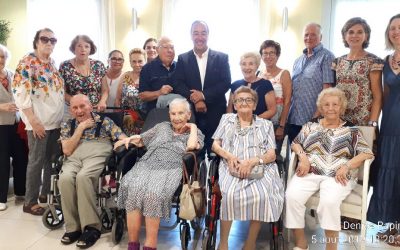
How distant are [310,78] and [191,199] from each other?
1.47m

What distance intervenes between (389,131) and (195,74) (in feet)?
5.21

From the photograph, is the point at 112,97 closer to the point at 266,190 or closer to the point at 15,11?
the point at 266,190

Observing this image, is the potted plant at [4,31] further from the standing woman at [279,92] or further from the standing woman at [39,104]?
the standing woman at [279,92]

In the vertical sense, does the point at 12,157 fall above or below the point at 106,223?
above

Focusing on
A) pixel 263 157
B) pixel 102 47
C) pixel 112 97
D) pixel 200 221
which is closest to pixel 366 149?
pixel 263 157

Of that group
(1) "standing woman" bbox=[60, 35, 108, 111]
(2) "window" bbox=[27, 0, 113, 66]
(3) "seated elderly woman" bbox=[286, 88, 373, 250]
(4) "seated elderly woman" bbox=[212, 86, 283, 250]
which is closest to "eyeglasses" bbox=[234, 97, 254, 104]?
(4) "seated elderly woman" bbox=[212, 86, 283, 250]

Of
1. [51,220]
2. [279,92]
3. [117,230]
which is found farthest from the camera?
[279,92]

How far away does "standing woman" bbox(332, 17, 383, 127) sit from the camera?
273 centimetres

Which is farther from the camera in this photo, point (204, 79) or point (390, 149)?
point (204, 79)

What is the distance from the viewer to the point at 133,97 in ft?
11.3

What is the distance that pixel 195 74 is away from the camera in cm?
314

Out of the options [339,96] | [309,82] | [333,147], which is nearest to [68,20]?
[309,82]

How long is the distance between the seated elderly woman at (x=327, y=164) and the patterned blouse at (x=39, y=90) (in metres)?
1.96

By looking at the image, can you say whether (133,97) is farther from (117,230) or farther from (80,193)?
(117,230)
